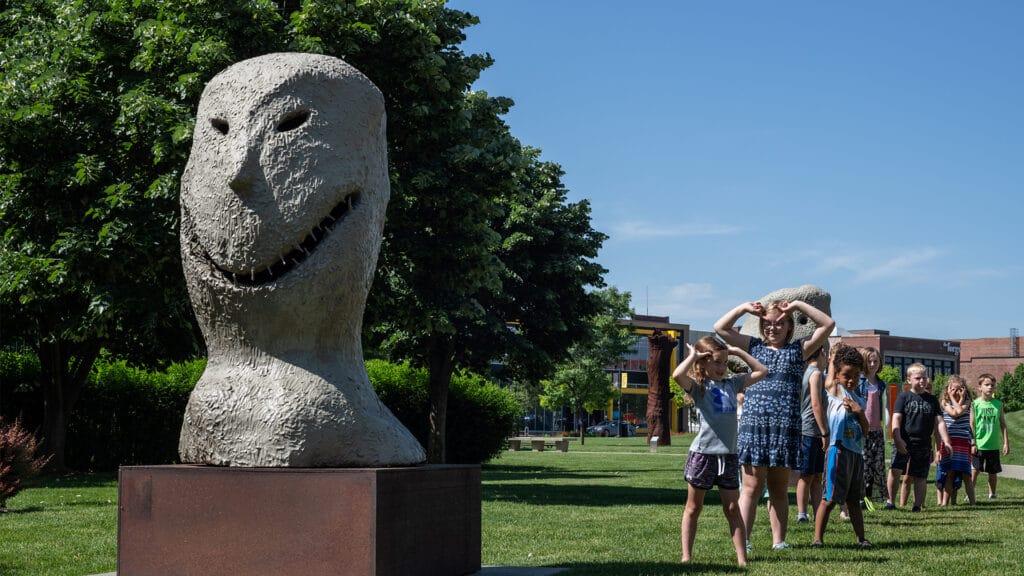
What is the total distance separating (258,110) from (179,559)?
102 inches

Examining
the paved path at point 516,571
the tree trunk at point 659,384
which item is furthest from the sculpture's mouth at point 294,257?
the tree trunk at point 659,384

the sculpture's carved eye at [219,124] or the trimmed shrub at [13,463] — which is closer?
the sculpture's carved eye at [219,124]

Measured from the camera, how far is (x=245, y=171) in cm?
638

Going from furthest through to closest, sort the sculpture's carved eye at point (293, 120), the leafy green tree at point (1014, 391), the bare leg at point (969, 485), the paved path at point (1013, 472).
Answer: the leafy green tree at point (1014, 391) → the paved path at point (1013, 472) → the bare leg at point (969, 485) → the sculpture's carved eye at point (293, 120)

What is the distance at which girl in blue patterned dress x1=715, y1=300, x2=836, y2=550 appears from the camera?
8789 mm

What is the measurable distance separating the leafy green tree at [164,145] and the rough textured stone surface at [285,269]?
7.40 meters

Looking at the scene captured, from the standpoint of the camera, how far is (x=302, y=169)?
20.9 ft

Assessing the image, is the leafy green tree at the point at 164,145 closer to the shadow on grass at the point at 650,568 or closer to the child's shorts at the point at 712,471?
the shadow on grass at the point at 650,568

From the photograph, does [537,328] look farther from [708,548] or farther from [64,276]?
[708,548]

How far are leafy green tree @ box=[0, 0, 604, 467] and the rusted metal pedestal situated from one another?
819 cm

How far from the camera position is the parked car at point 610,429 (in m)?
86.8

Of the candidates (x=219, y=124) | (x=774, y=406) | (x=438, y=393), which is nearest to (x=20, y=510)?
(x=219, y=124)

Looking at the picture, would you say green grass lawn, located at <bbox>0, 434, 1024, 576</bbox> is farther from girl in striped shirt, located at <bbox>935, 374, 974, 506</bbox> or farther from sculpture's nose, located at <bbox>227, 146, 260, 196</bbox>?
sculpture's nose, located at <bbox>227, 146, 260, 196</bbox>

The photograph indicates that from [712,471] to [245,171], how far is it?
13.3 feet
